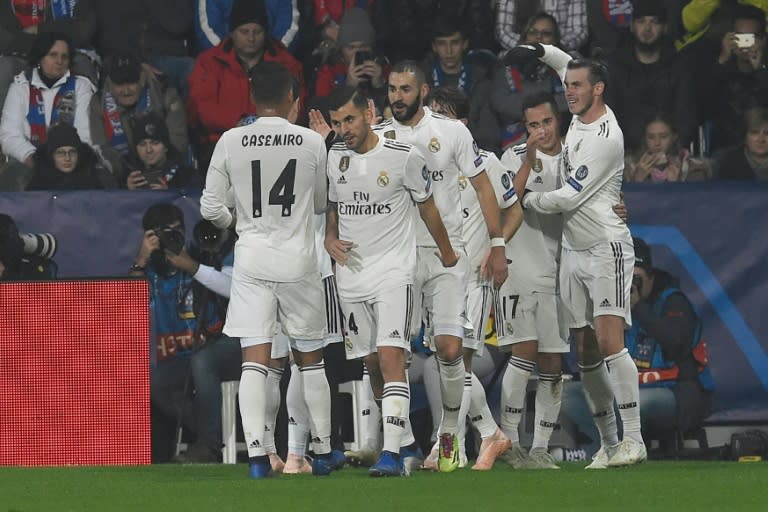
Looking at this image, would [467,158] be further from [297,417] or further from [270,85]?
[297,417]

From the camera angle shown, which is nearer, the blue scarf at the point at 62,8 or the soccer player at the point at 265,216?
Answer: the soccer player at the point at 265,216

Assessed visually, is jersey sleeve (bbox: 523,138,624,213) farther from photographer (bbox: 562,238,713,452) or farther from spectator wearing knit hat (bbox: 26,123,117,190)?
spectator wearing knit hat (bbox: 26,123,117,190)

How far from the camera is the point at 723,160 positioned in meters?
13.7

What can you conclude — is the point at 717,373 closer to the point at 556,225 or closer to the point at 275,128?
the point at 556,225

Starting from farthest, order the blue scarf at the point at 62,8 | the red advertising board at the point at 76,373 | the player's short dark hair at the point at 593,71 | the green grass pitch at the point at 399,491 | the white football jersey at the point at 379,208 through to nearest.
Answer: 1. the blue scarf at the point at 62,8
2. the red advertising board at the point at 76,373
3. the player's short dark hair at the point at 593,71
4. the white football jersey at the point at 379,208
5. the green grass pitch at the point at 399,491

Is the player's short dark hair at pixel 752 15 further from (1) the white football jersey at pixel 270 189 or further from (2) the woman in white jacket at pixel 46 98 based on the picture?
(1) the white football jersey at pixel 270 189

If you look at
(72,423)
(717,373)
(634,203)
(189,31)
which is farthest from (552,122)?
(189,31)

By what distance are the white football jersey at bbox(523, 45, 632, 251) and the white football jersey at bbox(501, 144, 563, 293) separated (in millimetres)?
334

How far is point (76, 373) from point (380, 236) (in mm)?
2910

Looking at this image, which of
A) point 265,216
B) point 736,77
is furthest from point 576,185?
point 736,77

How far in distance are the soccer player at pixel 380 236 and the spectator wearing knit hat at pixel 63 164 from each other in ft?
14.0

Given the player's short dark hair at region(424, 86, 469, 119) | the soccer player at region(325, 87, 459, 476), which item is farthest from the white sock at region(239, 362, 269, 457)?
the player's short dark hair at region(424, 86, 469, 119)

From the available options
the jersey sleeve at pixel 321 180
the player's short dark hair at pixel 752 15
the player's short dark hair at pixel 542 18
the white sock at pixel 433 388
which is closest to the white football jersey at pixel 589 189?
the white sock at pixel 433 388

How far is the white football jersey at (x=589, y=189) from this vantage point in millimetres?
10586
